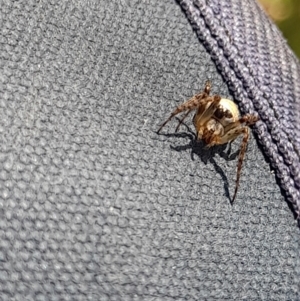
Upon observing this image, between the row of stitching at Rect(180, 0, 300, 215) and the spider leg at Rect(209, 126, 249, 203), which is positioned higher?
the row of stitching at Rect(180, 0, 300, 215)

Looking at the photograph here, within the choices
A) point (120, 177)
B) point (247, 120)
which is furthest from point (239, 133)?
point (120, 177)

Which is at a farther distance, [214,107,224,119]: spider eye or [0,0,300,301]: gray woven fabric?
[214,107,224,119]: spider eye

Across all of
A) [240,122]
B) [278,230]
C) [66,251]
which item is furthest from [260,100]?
[66,251]

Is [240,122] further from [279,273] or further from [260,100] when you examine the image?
[279,273]

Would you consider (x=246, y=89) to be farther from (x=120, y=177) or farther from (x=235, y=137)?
(x=120, y=177)

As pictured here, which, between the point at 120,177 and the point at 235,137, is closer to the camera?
the point at 120,177
